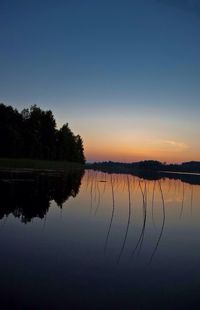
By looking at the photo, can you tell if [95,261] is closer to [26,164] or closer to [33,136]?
[26,164]

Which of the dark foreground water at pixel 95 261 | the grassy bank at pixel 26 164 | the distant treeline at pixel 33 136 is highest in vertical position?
the distant treeline at pixel 33 136

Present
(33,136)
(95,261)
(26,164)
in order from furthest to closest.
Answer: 1. (33,136)
2. (26,164)
3. (95,261)

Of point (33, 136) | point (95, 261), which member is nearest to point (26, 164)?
point (33, 136)

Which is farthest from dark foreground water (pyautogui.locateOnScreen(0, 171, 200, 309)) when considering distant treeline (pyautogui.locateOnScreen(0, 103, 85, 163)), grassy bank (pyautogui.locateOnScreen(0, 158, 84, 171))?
distant treeline (pyautogui.locateOnScreen(0, 103, 85, 163))

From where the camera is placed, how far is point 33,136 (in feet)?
320

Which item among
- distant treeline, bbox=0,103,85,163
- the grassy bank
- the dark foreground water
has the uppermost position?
distant treeline, bbox=0,103,85,163

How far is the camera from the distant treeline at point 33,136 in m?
87.8

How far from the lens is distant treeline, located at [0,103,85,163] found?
87750 mm

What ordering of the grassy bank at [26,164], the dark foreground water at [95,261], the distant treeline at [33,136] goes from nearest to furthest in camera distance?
1. the dark foreground water at [95,261]
2. the grassy bank at [26,164]
3. the distant treeline at [33,136]

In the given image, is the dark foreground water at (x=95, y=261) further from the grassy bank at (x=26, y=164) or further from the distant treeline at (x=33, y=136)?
the distant treeline at (x=33, y=136)

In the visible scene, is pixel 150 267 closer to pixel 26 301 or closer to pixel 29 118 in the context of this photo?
pixel 26 301


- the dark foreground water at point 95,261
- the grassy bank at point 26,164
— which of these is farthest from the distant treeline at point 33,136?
the dark foreground water at point 95,261

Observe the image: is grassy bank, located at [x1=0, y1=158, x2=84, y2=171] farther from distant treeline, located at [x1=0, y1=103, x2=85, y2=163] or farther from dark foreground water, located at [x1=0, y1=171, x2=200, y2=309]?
dark foreground water, located at [x1=0, y1=171, x2=200, y2=309]

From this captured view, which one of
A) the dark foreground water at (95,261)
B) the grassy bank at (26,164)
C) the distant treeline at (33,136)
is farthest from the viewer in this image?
the distant treeline at (33,136)
